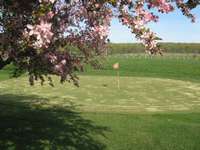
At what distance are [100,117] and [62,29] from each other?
11.0 metres

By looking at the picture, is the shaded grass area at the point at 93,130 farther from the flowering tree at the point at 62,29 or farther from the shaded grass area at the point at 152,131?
the flowering tree at the point at 62,29

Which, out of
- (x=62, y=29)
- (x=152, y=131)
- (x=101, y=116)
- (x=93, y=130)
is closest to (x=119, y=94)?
(x=101, y=116)

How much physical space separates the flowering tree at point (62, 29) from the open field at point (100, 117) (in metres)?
2.64

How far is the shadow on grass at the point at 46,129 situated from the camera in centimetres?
1543

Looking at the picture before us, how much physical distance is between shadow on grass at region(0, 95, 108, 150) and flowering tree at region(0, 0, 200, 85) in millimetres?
3860

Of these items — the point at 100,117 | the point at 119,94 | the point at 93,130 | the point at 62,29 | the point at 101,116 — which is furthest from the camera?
the point at 119,94

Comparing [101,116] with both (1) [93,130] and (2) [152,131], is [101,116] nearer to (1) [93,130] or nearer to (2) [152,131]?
(1) [93,130]

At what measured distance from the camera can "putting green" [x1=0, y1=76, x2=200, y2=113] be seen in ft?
82.6

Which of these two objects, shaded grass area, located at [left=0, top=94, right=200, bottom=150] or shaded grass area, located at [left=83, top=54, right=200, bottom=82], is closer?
shaded grass area, located at [left=0, top=94, right=200, bottom=150]

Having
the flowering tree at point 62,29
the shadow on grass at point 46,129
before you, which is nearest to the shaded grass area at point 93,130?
the shadow on grass at point 46,129

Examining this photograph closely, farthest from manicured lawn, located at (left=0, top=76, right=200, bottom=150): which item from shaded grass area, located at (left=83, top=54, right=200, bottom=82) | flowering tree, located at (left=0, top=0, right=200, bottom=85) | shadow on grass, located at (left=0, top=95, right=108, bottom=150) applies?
flowering tree, located at (left=0, top=0, right=200, bottom=85)

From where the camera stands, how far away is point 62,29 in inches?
403

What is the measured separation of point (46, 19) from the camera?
8188mm

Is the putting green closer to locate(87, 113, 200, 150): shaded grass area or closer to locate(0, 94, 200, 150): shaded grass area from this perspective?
locate(0, 94, 200, 150): shaded grass area
